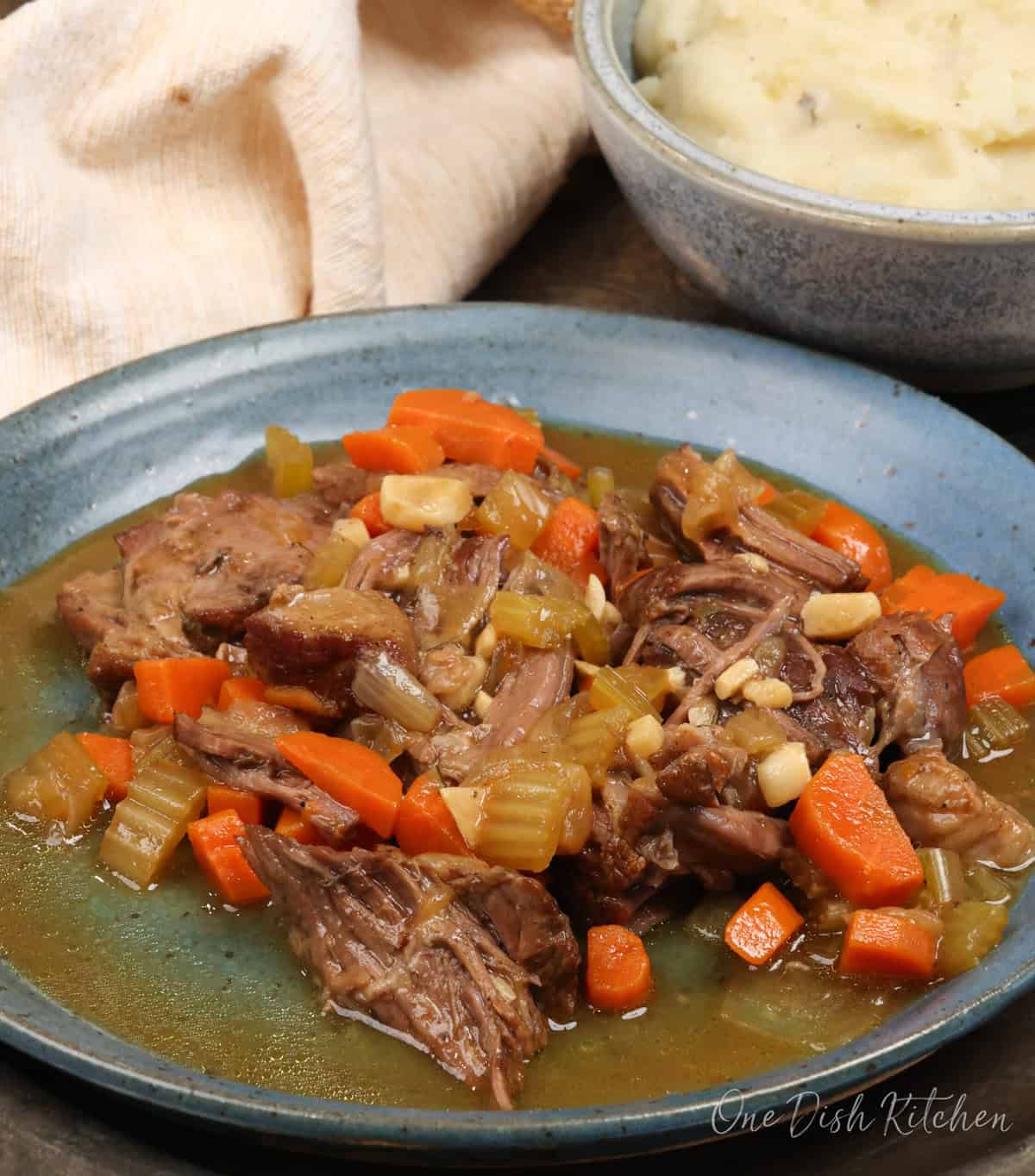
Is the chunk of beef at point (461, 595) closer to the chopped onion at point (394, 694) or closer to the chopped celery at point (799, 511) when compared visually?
the chopped onion at point (394, 694)

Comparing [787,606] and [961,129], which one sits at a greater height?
[961,129]

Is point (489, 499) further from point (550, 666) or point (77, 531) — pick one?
point (77, 531)

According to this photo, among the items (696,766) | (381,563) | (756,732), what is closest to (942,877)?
(756,732)

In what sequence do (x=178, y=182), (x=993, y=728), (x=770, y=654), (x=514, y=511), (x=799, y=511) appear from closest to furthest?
(x=770, y=654) → (x=993, y=728) → (x=514, y=511) → (x=799, y=511) → (x=178, y=182)

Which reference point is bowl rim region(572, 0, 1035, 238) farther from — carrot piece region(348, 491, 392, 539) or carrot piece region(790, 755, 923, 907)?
carrot piece region(790, 755, 923, 907)

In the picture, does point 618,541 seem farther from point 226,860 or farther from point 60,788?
point 60,788

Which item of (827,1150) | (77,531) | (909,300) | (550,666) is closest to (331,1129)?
(827,1150)
